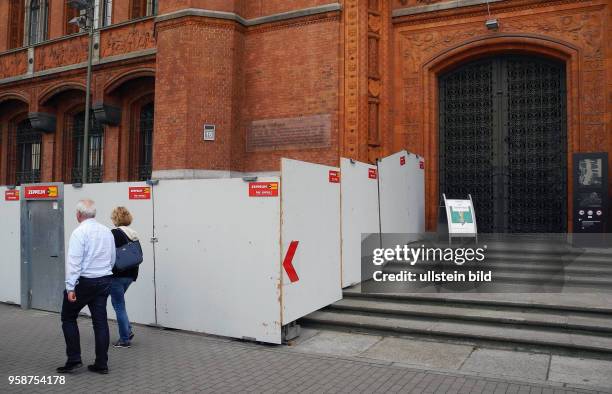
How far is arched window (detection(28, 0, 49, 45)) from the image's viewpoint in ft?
67.0

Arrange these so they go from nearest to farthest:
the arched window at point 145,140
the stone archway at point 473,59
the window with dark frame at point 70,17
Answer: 1. the stone archway at point 473,59
2. the arched window at point 145,140
3. the window with dark frame at point 70,17

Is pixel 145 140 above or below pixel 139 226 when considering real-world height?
above

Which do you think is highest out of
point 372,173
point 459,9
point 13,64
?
point 13,64

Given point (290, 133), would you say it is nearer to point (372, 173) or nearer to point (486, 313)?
point (372, 173)

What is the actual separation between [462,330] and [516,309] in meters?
1.03

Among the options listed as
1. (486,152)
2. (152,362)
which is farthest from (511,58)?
(152,362)

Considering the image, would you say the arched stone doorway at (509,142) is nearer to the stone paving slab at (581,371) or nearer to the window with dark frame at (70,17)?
the stone paving slab at (581,371)

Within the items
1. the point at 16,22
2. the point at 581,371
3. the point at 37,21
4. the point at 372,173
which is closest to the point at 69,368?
the point at 581,371

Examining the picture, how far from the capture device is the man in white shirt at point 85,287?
5.79 meters

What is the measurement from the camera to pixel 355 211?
920cm

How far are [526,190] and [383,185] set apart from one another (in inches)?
172

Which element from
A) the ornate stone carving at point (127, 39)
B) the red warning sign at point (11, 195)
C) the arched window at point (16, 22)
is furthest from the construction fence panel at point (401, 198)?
the arched window at point (16, 22)

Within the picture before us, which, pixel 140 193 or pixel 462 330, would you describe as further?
pixel 140 193

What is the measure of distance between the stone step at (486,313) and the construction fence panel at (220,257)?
1589 mm
